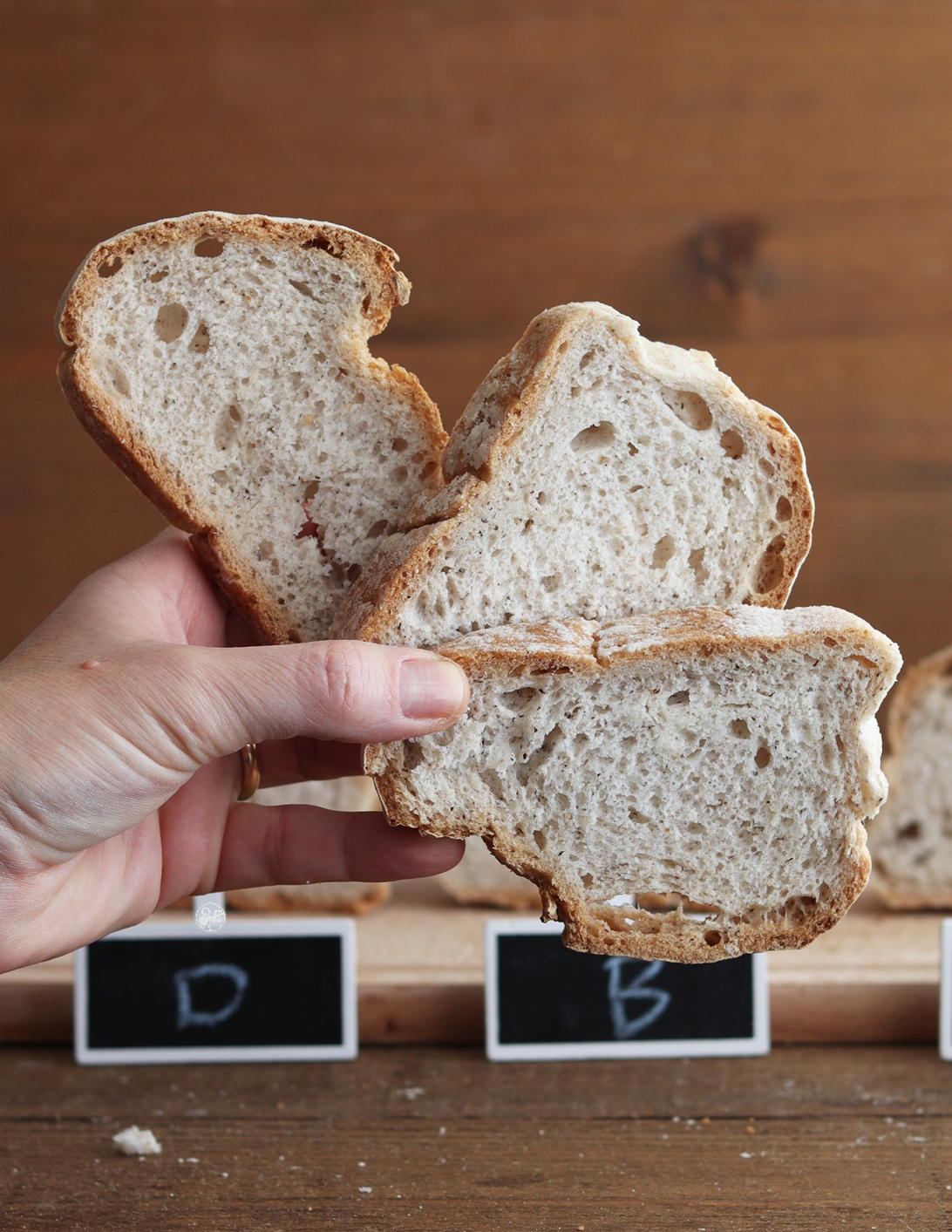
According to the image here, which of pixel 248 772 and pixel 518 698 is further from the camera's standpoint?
pixel 248 772

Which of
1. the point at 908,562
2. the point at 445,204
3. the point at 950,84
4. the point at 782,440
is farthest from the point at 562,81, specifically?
the point at 782,440

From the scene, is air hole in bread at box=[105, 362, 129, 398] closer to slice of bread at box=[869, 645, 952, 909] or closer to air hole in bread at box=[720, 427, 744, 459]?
air hole in bread at box=[720, 427, 744, 459]

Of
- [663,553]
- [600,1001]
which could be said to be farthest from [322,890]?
[663,553]

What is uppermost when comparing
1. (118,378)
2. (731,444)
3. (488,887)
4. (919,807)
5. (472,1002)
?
(118,378)

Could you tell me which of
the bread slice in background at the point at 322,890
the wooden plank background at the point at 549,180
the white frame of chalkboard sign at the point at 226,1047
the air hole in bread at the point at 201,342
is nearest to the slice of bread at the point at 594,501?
the air hole in bread at the point at 201,342

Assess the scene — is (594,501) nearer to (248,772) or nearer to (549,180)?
(248,772)

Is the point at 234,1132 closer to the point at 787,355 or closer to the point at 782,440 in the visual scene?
the point at 782,440
